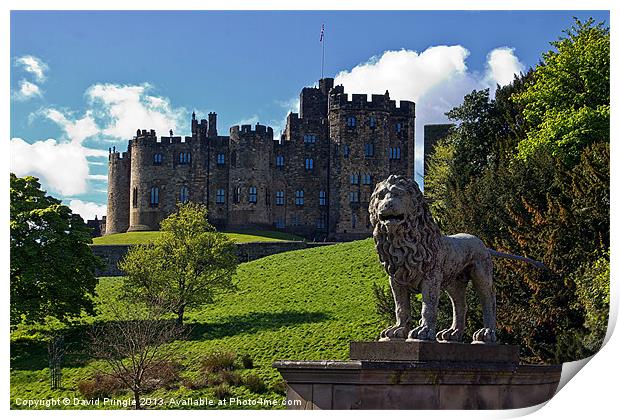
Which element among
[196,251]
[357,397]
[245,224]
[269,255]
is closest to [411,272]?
[357,397]

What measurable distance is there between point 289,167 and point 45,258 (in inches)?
1764

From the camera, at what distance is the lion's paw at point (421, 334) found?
41.9 ft

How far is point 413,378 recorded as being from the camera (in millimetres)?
11992

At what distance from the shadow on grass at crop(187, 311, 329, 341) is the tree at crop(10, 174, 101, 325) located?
15.5ft

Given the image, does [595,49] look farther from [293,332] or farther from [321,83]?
[321,83]

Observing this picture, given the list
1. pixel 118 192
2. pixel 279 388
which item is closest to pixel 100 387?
pixel 279 388

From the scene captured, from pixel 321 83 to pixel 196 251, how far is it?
4149 cm

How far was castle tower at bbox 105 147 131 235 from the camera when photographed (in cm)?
8431

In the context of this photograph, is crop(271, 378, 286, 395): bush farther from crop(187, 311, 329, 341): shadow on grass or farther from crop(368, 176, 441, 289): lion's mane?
crop(368, 176, 441, 289): lion's mane

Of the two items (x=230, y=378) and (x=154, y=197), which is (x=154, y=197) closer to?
(x=154, y=197)

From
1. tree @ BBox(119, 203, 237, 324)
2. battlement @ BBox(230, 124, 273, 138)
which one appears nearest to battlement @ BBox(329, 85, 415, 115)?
battlement @ BBox(230, 124, 273, 138)

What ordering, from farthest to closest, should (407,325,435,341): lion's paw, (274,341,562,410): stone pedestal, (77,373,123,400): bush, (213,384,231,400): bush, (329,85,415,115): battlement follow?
(329,85,415,115): battlement, (213,384,231,400): bush, (77,373,123,400): bush, (407,325,435,341): lion's paw, (274,341,562,410): stone pedestal

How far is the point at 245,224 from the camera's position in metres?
80.1

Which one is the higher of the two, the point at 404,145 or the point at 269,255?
the point at 404,145
